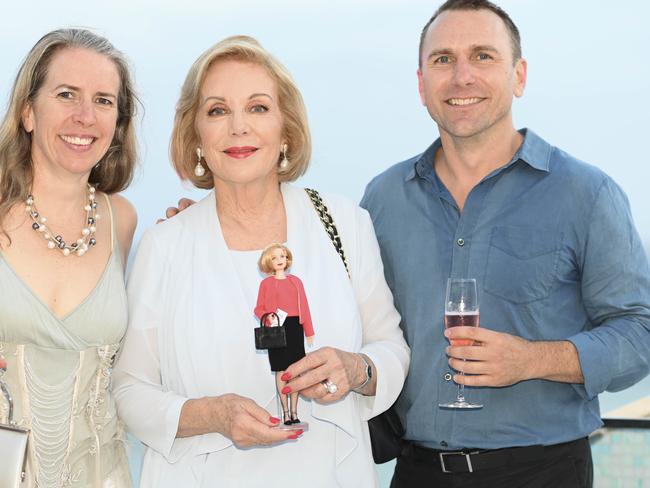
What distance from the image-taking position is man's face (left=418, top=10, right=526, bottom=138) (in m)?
3.63

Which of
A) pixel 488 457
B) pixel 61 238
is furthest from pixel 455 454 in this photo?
pixel 61 238

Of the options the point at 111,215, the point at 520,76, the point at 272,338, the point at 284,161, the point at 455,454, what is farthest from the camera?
the point at 520,76

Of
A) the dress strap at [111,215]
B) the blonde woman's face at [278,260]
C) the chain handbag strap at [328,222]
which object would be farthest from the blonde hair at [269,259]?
the dress strap at [111,215]

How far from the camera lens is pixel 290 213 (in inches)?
137

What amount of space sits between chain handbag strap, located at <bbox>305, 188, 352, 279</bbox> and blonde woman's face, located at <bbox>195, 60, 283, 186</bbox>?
224 mm

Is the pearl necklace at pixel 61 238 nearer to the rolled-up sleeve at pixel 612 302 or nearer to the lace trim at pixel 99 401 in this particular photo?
the lace trim at pixel 99 401

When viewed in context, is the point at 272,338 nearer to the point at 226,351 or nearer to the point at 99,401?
the point at 226,351

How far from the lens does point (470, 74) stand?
363 centimetres

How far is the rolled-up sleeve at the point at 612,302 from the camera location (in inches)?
132

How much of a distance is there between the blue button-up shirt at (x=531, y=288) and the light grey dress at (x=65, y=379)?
1.04 metres

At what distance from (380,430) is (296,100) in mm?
1196

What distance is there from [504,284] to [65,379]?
154 cm

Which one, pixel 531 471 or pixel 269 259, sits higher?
pixel 269 259

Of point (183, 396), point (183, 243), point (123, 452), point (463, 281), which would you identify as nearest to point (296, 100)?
point (183, 243)
